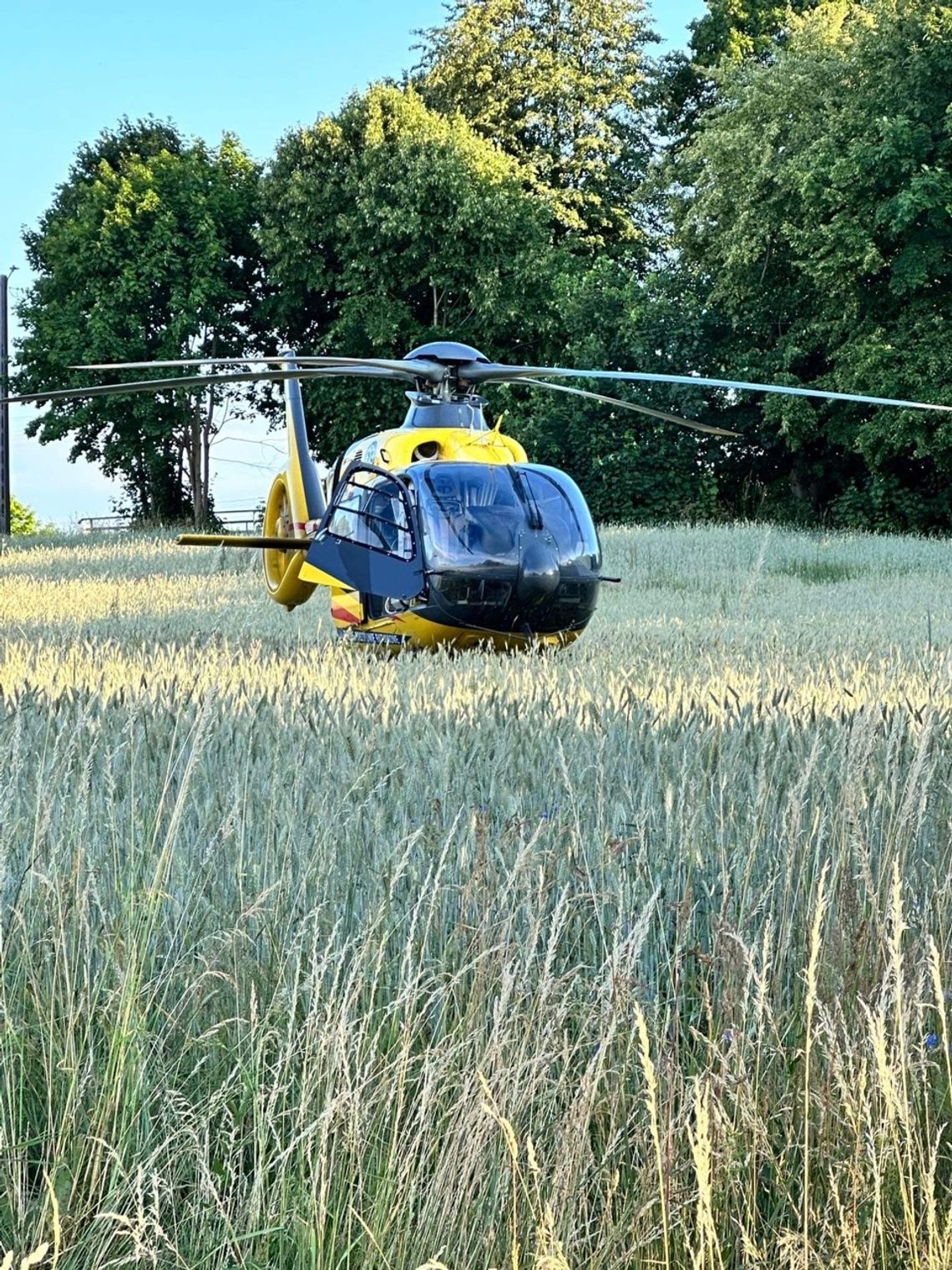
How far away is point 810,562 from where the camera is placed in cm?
2123

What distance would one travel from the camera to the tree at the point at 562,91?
41156mm

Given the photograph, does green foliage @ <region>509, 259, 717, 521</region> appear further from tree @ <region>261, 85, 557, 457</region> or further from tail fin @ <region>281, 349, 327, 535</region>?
tail fin @ <region>281, 349, 327, 535</region>

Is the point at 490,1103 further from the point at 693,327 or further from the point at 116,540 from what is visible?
the point at 693,327

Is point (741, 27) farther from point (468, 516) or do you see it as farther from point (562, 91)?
point (468, 516)

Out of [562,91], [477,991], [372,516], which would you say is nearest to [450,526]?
[372,516]

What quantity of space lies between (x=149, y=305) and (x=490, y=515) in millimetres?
35909

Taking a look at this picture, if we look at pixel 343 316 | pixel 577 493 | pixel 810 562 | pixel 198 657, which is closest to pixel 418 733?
pixel 198 657

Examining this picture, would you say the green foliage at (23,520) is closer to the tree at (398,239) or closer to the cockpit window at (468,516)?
the tree at (398,239)

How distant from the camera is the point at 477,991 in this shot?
116 inches

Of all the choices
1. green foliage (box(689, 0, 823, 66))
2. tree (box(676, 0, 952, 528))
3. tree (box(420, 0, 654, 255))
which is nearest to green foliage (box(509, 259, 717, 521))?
tree (box(676, 0, 952, 528))

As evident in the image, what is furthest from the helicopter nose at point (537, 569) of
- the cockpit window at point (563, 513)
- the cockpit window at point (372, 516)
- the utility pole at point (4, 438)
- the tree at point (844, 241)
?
the utility pole at point (4, 438)

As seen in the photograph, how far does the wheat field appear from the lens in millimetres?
2486

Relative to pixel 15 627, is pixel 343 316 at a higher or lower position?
higher

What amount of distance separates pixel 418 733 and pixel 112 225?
40.0m
